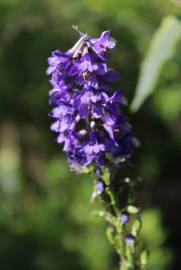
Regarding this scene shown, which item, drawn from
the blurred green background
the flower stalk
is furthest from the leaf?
the blurred green background

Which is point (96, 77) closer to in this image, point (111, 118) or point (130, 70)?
point (111, 118)

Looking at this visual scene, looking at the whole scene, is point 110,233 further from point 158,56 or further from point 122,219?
point 158,56

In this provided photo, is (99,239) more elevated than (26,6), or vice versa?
(26,6)

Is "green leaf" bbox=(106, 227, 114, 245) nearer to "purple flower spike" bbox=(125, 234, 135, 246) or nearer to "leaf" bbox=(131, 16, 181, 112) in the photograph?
"purple flower spike" bbox=(125, 234, 135, 246)

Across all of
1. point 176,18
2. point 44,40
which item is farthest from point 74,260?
point 176,18

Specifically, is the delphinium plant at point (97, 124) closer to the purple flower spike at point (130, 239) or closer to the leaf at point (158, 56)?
the purple flower spike at point (130, 239)
